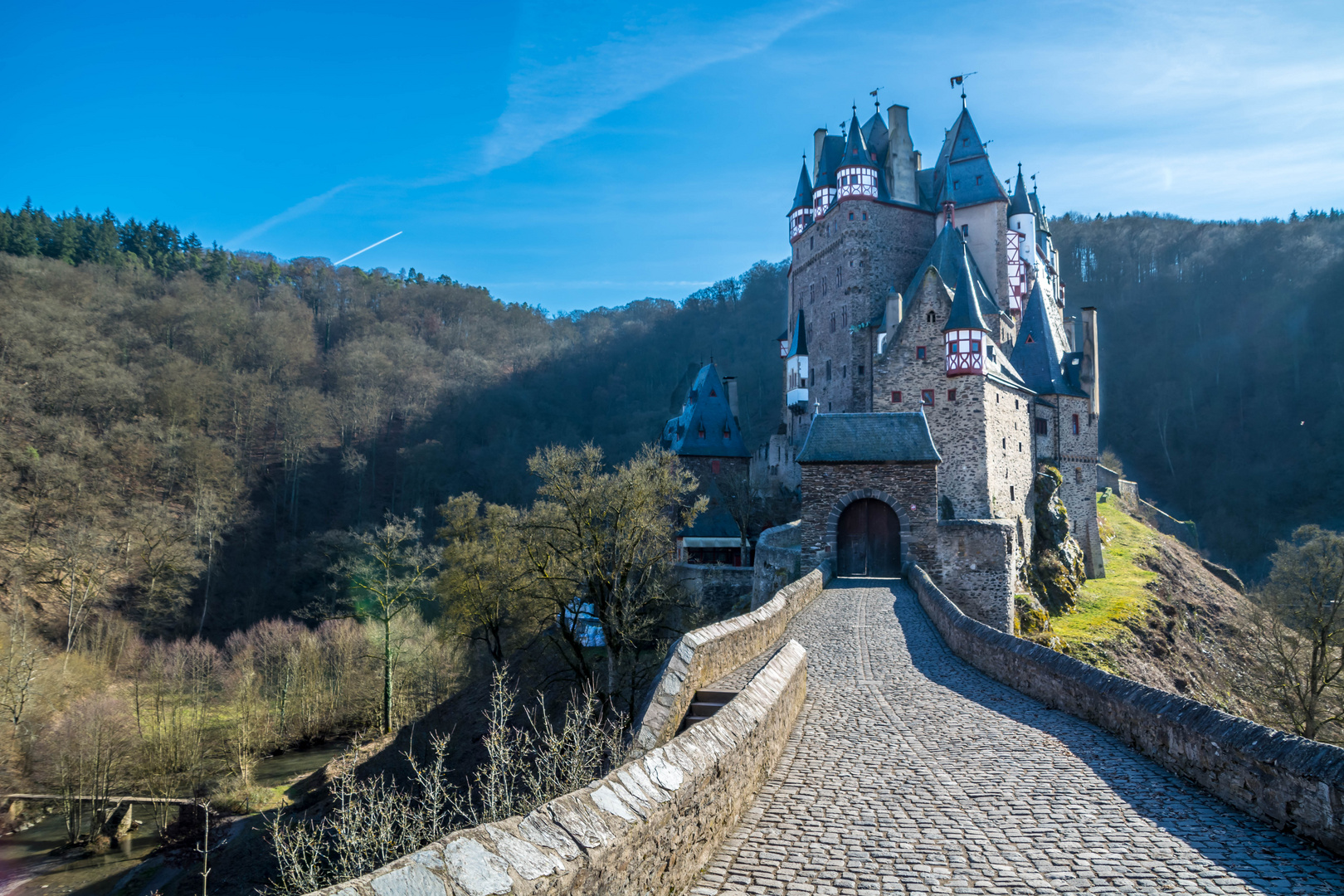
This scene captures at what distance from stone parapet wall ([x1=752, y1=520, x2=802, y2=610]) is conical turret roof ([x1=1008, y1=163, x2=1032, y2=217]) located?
77.5 ft

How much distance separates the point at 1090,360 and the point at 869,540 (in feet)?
73.4

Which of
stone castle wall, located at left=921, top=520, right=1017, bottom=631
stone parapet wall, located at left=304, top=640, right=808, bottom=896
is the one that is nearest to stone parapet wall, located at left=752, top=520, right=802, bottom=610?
stone castle wall, located at left=921, top=520, right=1017, bottom=631

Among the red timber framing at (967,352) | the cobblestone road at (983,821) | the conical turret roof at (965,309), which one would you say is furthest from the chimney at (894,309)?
the cobblestone road at (983,821)

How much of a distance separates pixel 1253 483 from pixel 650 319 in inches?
2119

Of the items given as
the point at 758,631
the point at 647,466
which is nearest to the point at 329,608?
the point at 647,466

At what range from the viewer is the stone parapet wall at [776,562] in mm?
20562

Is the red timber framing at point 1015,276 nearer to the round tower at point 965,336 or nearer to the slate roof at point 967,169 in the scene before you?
the slate roof at point 967,169

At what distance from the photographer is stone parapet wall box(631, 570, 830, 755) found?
22.5 feet

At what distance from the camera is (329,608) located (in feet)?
130

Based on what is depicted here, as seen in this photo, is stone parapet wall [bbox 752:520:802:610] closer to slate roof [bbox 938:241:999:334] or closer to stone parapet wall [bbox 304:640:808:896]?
slate roof [bbox 938:241:999:334]

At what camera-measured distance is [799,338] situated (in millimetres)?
42531

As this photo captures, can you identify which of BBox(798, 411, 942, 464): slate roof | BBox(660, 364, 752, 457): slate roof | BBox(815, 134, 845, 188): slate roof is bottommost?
BBox(798, 411, 942, 464): slate roof

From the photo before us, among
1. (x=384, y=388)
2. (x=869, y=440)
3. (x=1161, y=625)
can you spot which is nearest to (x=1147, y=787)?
(x=869, y=440)

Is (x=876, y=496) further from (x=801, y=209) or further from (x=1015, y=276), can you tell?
(x=801, y=209)
